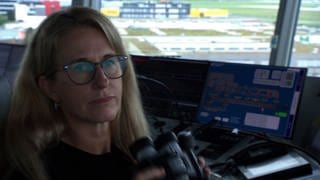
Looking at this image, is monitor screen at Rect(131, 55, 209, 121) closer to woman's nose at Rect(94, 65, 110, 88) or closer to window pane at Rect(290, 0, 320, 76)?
woman's nose at Rect(94, 65, 110, 88)

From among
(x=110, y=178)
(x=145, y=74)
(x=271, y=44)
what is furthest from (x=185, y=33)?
(x=110, y=178)

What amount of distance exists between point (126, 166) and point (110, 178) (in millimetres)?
92

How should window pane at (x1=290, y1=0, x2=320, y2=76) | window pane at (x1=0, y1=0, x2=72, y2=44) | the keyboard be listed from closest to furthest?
the keyboard, window pane at (x1=290, y1=0, x2=320, y2=76), window pane at (x1=0, y1=0, x2=72, y2=44)

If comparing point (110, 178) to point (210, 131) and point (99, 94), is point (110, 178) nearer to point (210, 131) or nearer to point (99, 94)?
→ point (99, 94)

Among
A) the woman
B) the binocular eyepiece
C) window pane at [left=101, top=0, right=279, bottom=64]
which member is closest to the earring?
the woman

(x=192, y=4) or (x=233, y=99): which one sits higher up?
(x=192, y=4)

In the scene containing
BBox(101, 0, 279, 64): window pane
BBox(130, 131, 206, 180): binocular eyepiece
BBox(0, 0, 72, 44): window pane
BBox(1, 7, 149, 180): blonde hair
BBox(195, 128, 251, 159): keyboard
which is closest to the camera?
BBox(130, 131, 206, 180): binocular eyepiece

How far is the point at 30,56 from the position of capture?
114 cm

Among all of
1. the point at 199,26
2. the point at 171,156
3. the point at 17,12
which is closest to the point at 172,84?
the point at 171,156

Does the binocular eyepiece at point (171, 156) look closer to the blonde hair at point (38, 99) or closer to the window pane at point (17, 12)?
the blonde hair at point (38, 99)

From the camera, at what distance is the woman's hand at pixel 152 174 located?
0.88 meters

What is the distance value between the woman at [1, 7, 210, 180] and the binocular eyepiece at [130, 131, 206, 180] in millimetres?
219

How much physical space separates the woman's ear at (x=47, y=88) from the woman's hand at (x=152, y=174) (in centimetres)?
38

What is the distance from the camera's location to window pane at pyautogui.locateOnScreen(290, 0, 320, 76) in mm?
2523
